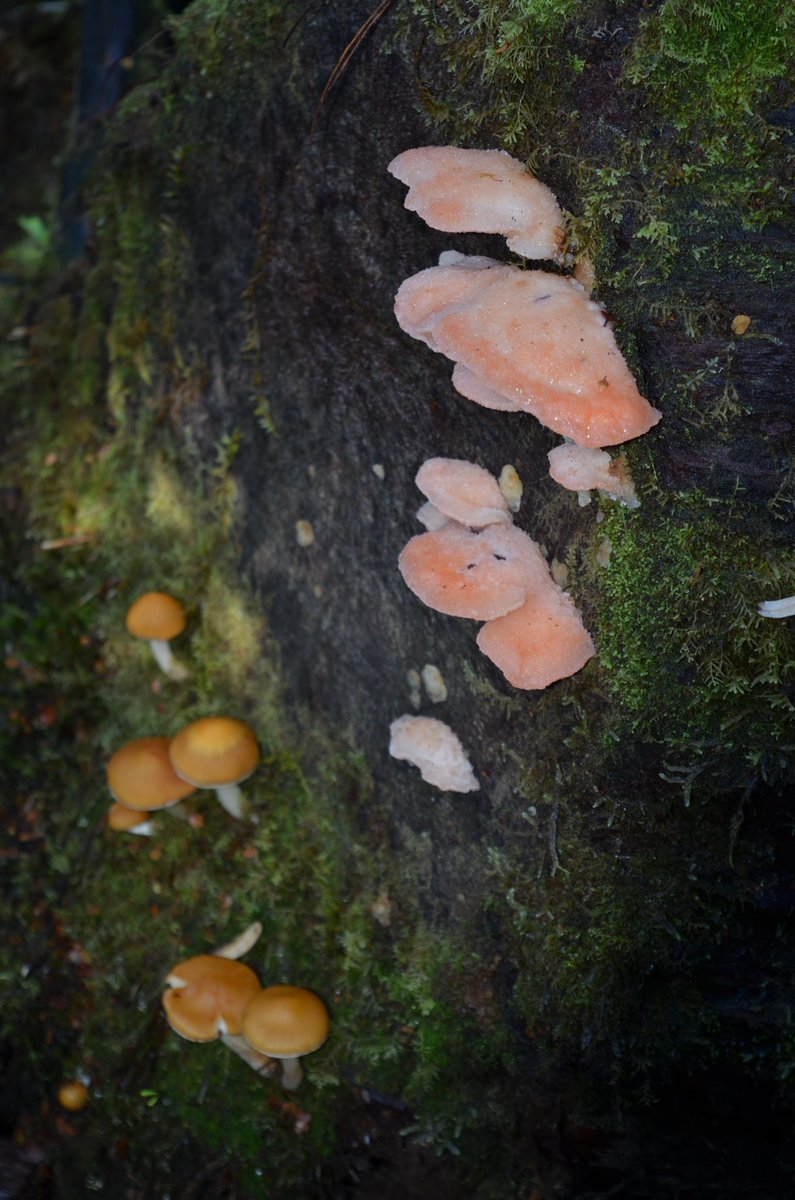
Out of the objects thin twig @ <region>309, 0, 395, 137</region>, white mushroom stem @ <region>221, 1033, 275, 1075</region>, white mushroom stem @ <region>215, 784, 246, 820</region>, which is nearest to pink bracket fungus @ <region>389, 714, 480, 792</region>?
white mushroom stem @ <region>215, 784, 246, 820</region>

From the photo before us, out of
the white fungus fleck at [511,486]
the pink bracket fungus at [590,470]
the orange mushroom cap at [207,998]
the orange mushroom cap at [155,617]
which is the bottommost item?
the orange mushroom cap at [207,998]

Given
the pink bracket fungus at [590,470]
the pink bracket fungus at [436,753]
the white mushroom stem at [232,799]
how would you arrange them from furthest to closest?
the white mushroom stem at [232,799], the pink bracket fungus at [436,753], the pink bracket fungus at [590,470]

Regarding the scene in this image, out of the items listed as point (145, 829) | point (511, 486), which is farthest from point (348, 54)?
point (145, 829)

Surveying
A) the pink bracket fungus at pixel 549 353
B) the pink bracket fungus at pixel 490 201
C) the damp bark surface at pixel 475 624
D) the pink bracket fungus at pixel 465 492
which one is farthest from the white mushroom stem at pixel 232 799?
the pink bracket fungus at pixel 490 201

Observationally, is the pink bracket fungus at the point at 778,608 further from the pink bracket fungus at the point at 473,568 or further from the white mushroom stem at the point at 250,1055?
the white mushroom stem at the point at 250,1055

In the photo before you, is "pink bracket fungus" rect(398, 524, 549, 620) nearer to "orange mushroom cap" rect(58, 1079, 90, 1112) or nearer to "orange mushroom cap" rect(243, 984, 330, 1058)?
"orange mushroom cap" rect(243, 984, 330, 1058)

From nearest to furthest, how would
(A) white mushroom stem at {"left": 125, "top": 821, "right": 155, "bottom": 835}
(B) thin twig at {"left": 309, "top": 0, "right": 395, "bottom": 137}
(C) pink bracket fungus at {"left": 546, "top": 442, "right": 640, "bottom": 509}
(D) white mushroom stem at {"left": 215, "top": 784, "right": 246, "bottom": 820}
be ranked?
(C) pink bracket fungus at {"left": 546, "top": 442, "right": 640, "bottom": 509}, (B) thin twig at {"left": 309, "top": 0, "right": 395, "bottom": 137}, (D) white mushroom stem at {"left": 215, "top": 784, "right": 246, "bottom": 820}, (A) white mushroom stem at {"left": 125, "top": 821, "right": 155, "bottom": 835}

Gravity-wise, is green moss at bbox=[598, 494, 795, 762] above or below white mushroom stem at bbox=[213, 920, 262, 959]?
above
